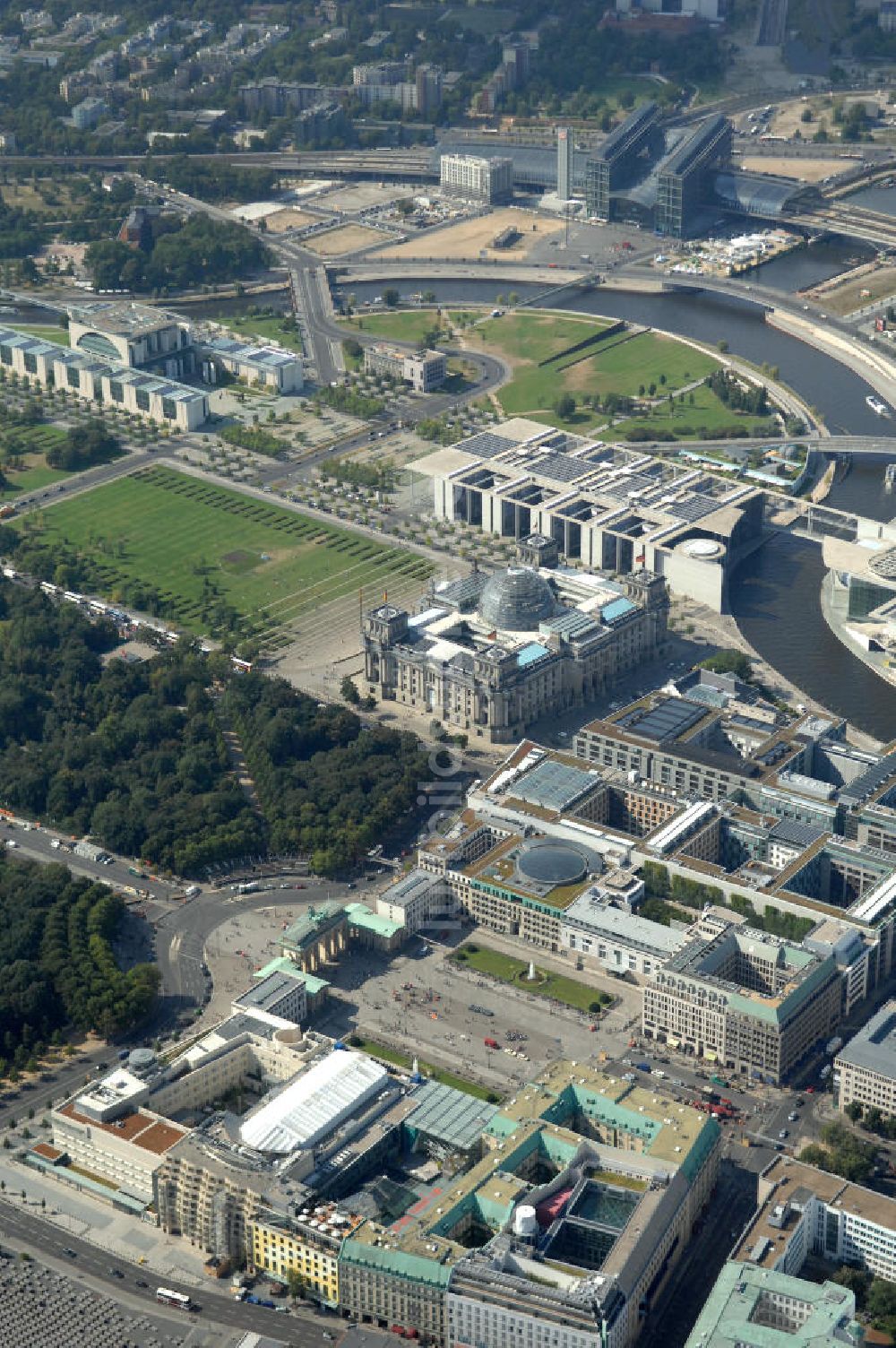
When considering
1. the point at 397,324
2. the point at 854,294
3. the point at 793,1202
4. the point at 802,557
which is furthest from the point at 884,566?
the point at 397,324

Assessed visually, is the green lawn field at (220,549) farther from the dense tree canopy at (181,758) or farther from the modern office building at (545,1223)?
the modern office building at (545,1223)

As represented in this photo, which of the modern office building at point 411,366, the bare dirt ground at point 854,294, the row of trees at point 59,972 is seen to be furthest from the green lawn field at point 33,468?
the bare dirt ground at point 854,294

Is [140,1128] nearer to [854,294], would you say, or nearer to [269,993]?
[269,993]

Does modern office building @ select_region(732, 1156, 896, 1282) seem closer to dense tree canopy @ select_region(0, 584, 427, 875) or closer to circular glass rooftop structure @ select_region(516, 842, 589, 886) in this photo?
circular glass rooftop structure @ select_region(516, 842, 589, 886)

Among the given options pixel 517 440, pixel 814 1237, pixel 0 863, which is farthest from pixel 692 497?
pixel 814 1237

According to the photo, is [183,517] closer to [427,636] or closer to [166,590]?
[166,590]

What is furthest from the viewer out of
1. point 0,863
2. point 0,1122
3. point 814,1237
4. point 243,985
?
point 0,863

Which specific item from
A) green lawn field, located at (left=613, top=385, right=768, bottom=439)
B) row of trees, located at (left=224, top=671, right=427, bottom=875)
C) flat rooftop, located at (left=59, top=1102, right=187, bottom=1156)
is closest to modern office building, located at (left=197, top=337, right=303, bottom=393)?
green lawn field, located at (left=613, top=385, right=768, bottom=439)
